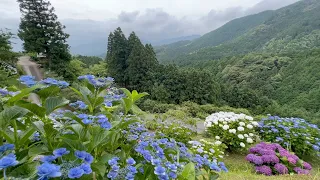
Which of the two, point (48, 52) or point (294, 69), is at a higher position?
point (48, 52)

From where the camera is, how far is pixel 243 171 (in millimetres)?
4164

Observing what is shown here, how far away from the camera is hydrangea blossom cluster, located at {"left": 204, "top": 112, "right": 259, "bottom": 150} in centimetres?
500

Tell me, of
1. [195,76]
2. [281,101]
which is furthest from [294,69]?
[195,76]

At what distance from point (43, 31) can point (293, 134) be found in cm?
1855

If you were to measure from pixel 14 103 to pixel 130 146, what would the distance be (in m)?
0.71

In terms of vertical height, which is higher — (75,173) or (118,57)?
(75,173)

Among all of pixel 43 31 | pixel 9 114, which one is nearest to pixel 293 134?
pixel 9 114

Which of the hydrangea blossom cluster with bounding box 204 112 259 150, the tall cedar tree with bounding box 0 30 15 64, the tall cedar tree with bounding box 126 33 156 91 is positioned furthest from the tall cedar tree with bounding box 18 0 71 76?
the hydrangea blossom cluster with bounding box 204 112 259 150

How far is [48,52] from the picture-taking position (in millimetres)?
18156

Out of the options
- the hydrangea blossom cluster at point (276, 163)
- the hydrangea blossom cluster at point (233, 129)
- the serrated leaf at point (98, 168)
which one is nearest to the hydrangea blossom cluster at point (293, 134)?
the hydrangea blossom cluster at point (233, 129)

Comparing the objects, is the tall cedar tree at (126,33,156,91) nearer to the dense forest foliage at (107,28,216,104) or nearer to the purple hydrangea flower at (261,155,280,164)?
the dense forest foliage at (107,28,216,104)

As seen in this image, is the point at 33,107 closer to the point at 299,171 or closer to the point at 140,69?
the point at 299,171

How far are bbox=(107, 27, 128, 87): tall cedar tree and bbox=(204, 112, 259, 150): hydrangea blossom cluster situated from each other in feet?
65.3

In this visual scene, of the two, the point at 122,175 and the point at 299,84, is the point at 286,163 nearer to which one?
the point at 122,175
